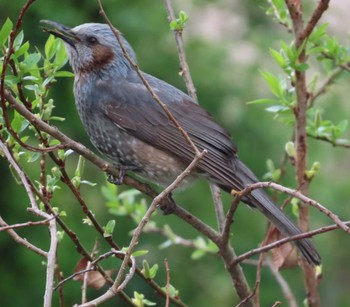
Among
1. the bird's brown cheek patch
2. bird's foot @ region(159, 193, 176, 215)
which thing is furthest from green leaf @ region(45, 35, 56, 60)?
the bird's brown cheek patch

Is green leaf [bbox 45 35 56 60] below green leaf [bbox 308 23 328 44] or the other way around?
below

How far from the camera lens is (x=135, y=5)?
7.40m

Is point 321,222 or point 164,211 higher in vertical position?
point 164,211

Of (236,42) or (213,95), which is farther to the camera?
(236,42)

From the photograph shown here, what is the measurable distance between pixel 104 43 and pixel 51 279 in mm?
2518

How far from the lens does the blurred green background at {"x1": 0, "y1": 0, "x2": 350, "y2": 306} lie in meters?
7.02

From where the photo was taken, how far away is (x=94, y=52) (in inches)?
176

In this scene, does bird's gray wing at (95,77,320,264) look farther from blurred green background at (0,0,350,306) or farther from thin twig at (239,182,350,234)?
blurred green background at (0,0,350,306)

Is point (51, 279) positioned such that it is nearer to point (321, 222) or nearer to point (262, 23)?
point (321, 222)

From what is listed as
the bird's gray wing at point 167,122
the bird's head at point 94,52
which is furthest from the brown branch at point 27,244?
the bird's head at point 94,52

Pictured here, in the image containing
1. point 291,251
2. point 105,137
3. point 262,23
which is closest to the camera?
point 291,251

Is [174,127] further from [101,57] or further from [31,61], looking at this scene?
[31,61]

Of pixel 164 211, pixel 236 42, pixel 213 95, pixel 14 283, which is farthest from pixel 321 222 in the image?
pixel 164 211

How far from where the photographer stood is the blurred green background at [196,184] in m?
7.02
